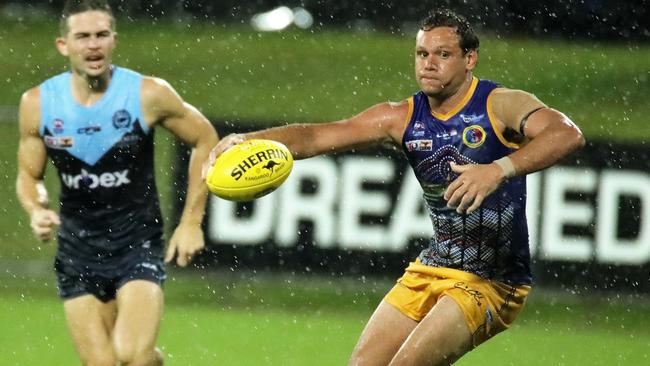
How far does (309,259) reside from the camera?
423 inches

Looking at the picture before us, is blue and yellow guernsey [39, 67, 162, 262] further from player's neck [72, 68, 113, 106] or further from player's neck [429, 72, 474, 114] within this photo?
player's neck [429, 72, 474, 114]

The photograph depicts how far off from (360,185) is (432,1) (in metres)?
6.88

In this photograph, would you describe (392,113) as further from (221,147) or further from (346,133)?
(221,147)

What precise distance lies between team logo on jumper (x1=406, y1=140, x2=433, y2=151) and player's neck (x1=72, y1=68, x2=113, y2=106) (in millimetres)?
1940

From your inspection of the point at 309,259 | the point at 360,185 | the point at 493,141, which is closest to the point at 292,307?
the point at 309,259

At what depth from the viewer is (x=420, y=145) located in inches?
234

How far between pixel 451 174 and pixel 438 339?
843mm

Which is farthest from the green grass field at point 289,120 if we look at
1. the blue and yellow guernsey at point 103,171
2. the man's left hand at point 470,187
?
the man's left hand at point 470,187

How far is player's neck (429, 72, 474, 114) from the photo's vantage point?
5980mm

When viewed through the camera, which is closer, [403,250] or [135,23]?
[403,250]

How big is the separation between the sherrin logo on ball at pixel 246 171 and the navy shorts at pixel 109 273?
119cm

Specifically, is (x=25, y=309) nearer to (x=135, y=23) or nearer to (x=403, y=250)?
(x=403, y=250)

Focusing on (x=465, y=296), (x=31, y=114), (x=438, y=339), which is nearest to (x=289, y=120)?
(x=31, y=114)

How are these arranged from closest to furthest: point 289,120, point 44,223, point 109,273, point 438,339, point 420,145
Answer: point 438,339 → point 420,145 → point 44,223 → point 109,273 → point 289,120
